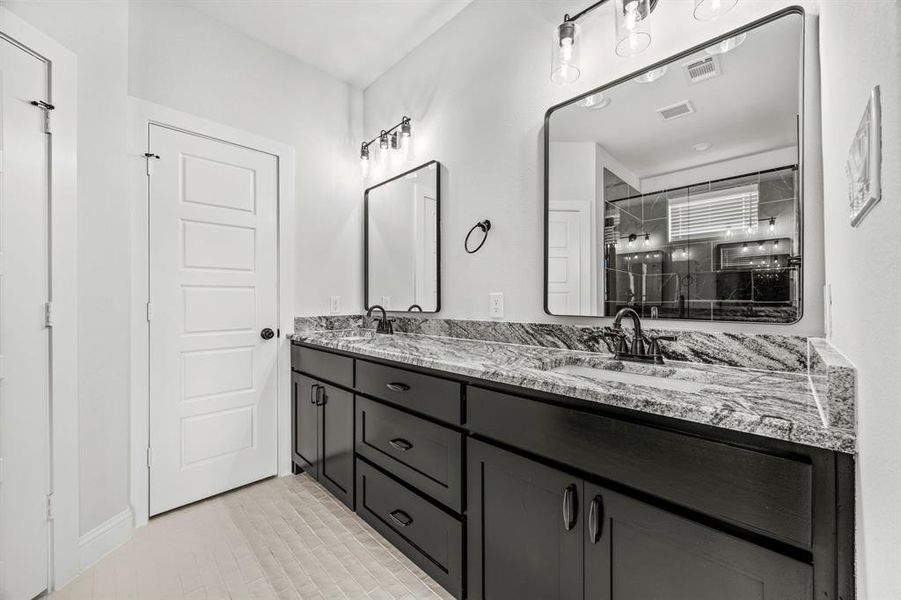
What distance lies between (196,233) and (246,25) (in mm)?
1360

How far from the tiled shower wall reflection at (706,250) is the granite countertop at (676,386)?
225mm

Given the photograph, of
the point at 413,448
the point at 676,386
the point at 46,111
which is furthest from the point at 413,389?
the point at 46,111

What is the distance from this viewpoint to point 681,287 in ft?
4.96

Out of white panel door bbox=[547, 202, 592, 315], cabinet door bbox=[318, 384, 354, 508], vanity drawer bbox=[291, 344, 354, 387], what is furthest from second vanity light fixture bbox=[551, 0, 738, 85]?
cabinet door bbox=[318, 384, 354, 508]

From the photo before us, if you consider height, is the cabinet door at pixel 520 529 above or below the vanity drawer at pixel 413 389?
below

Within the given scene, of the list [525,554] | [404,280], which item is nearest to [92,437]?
[404,280]

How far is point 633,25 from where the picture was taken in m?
1.53

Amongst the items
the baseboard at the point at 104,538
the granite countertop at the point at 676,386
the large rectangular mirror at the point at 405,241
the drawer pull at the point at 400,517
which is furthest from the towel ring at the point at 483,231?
the baseboard at the point at 104,538

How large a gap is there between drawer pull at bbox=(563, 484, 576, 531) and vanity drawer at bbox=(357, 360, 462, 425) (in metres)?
0.46

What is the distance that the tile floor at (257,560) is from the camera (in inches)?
64.2

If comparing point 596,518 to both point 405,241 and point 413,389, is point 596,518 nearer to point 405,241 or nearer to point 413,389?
point 413,389

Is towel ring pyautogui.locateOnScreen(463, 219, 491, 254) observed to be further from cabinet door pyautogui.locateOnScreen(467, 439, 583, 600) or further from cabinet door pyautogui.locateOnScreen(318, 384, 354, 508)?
cabinet door pyautogui.locateOnScreen(467, 439, 583, 600)

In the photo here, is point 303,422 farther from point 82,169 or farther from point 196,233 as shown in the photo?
point 82,169

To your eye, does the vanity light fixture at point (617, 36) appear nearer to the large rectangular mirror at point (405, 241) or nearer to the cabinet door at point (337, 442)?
the large rectangular mirror at point (405, 241)
